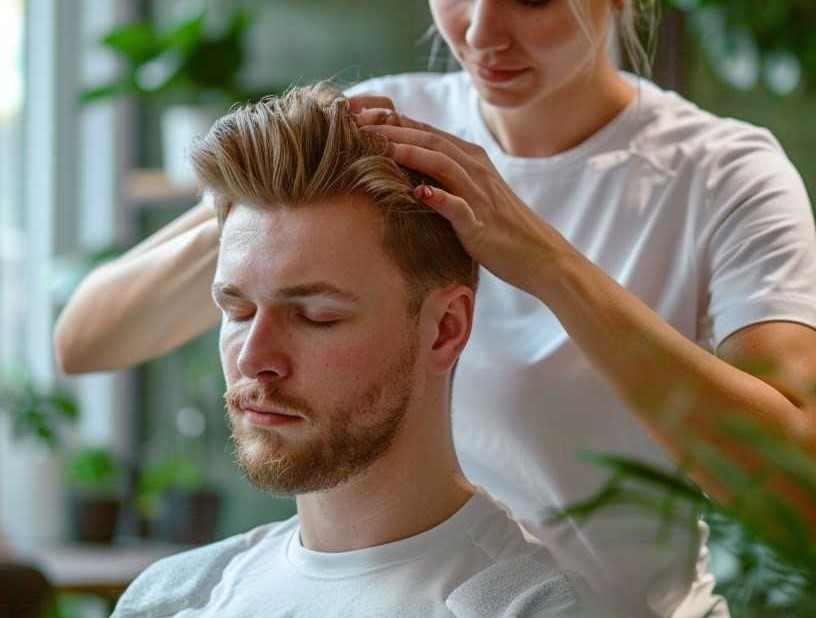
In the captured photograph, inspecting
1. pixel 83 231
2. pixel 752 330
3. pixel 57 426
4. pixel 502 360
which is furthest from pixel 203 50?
pixel 752 330

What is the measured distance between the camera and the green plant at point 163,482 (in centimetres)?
420

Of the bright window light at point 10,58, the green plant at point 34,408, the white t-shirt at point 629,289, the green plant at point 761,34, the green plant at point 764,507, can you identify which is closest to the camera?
the green plant at point 764,507

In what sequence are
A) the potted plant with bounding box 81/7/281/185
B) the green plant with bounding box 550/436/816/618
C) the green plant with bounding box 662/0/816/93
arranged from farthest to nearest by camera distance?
the potted plant with bounding box 81/7/281/185, the green plant with bounding box 662/0/816/93, the green plant with bounding box 550/436/816/618

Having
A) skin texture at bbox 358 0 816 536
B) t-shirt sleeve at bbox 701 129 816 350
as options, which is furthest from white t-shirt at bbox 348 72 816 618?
skin texture at bbox 358 0 816 536

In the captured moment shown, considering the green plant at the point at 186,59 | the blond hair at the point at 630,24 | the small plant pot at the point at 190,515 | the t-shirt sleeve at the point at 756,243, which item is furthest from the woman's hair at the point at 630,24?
the small plant pot at the point at 190,515

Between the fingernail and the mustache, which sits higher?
the fingernail

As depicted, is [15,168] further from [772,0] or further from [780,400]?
[780,400]

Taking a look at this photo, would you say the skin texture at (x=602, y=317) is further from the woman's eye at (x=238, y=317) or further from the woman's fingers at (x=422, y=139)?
the woman's eye at (x=238, y=317)

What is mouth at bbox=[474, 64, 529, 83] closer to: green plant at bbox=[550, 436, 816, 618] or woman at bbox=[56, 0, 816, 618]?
woman at bbox=[56, 0, 816, 618]

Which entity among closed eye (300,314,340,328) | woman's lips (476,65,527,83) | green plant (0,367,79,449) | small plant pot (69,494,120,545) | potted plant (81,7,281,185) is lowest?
small plant pot (69,494,120,545)

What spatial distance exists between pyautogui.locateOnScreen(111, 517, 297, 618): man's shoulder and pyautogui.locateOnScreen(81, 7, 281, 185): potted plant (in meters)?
2.01

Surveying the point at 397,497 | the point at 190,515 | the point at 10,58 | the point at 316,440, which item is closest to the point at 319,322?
the point at 316,440

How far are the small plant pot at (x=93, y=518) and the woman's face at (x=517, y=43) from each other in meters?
2.62

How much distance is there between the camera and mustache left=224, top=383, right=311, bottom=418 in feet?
5.53
